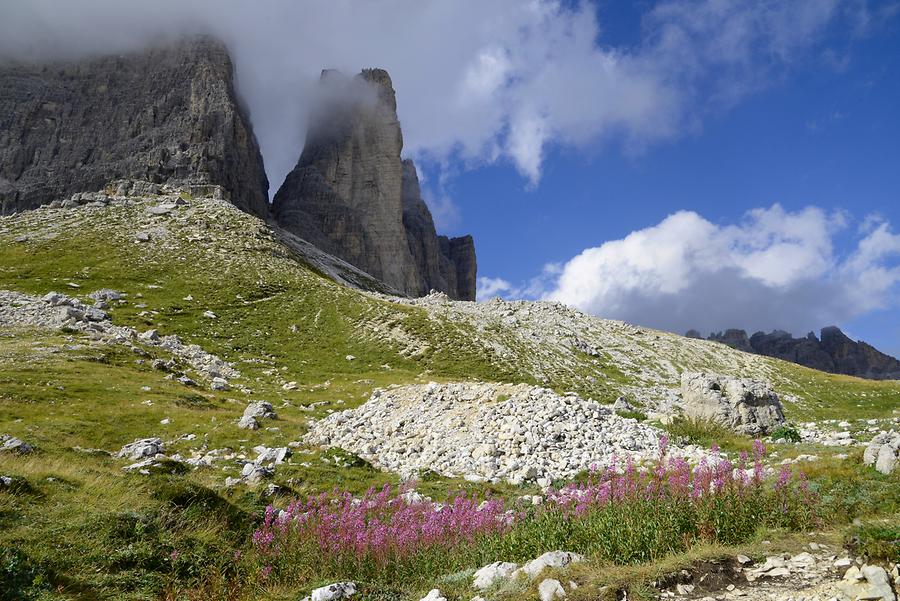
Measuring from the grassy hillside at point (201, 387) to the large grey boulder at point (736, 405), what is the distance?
12147mm

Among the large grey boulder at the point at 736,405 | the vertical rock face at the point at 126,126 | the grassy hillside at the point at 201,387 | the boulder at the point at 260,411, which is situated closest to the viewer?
the grassy hillside at the point at 201,387

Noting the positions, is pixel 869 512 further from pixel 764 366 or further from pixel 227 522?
pixel 764 366

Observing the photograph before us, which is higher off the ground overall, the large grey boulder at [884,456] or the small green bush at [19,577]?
the large grey boulder at [884,456]

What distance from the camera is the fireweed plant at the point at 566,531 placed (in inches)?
306

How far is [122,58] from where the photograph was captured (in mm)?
144250

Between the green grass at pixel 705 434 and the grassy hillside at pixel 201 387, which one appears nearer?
the grassy hillside at pixel 201 387

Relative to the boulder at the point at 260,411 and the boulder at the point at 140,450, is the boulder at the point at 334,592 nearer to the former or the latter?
the boulder at the point at 140,450

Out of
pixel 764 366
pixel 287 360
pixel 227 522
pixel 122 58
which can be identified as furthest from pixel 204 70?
pixel 227 522

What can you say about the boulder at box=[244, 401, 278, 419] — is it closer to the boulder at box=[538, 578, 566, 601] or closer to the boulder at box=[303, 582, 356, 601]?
the boulder at box=[303, 582, 356, 601]

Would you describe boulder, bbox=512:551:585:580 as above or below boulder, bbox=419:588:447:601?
above

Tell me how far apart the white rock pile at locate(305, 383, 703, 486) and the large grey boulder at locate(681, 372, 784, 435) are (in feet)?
15.9

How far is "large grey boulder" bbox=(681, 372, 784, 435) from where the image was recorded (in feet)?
72.1

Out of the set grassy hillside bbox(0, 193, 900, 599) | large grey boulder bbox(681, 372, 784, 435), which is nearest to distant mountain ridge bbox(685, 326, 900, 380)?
grassy hillside bbox(0, 193, 900, 599)

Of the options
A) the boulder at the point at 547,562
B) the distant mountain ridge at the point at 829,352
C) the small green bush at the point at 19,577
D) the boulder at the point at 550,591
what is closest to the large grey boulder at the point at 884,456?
the boulder at the point at 547,562
